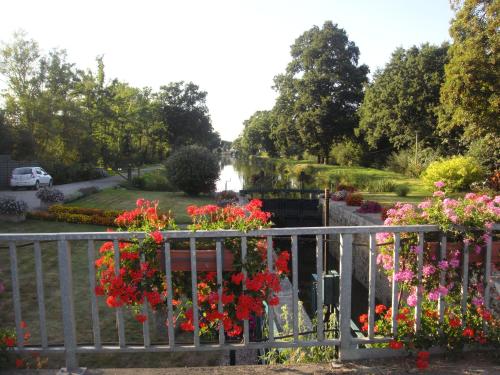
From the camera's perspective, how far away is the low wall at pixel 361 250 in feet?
31.9

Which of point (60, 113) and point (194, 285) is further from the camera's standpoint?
point (60, 113)

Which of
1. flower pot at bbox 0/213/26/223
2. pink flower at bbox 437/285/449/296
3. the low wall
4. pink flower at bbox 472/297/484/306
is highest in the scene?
pink flower at bbox 437/285/449/296

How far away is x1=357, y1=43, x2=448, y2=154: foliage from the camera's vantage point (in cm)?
2772

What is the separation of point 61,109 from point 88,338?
26.0 meters

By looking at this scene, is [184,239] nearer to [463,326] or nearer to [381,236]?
[381,236]

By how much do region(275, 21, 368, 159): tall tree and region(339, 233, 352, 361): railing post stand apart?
116 ft

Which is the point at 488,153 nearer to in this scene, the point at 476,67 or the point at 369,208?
the point at 476,67

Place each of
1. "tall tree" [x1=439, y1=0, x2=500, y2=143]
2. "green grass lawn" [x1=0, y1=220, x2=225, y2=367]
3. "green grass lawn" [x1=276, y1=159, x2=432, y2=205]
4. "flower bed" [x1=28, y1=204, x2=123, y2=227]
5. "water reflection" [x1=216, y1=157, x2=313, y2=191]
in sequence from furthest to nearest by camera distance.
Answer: "water reflection" [x1=216, y1=157, x2=313, y2=191]
"green grass lawn" [x1=276, y1=159, x2=432, y2=205]
"tall tree" [x1=439, y1=0, x2=500, y2=143]
"flower bed" [x1=28, y1=204, x2=123, y2=227]
"green grass lawn" [x1=0, y1=220, x2=225, y2=367]

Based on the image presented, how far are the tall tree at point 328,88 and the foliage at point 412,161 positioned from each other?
845 centimetres

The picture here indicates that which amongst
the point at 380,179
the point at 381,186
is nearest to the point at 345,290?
the point at 381,186

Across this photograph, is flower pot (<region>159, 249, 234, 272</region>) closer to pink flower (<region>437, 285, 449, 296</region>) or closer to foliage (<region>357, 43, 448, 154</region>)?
pink flower (<region>437, 285, 449, 296</region>)

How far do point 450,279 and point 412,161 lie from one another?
25351 mm

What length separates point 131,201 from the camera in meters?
19.0

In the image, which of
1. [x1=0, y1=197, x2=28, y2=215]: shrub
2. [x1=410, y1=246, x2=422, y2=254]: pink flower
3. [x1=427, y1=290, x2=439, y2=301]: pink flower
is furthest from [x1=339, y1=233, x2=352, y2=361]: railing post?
[x1=0, y1=197, x2=28, y2=215]: shrub
